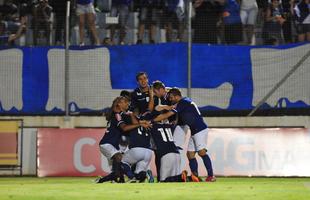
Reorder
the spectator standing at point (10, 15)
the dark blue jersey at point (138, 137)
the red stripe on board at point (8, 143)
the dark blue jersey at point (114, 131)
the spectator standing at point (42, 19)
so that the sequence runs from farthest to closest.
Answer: the spectator standing at point (10, 15)
the red stripe on board at point (8, 143)
the spectator standing at point (42, 19)
the dark blue jersey at point (114, 131)
the dark blue jersey at point (138, 137)

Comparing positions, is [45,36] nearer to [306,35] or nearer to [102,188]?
[306,35]

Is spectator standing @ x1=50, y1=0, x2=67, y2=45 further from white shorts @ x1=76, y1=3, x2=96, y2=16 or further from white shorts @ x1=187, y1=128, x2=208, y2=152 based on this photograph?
white shorts @ x1=187, y1=128, x2=208, y2=152

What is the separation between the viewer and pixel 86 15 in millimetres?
21156

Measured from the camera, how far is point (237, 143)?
20719 mm

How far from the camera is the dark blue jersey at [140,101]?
17.5 m

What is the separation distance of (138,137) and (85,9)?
19.0 ft

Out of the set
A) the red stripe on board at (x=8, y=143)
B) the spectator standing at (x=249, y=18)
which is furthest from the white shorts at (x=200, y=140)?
the red stripe on board at (x=8, y=143)

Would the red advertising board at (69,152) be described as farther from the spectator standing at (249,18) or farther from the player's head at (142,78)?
the spectator standing at (249,18)

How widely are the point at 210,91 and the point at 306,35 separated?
2.62m

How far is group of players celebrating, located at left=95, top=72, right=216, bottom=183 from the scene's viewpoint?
53.5ft

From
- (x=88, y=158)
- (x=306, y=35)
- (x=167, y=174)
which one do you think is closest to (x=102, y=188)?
(x=167, y=174)

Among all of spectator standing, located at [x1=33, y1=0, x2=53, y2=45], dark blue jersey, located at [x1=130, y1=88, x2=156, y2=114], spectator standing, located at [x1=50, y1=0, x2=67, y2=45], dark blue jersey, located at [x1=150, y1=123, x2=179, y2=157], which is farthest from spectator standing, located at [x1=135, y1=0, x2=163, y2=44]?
dark blue jersey, located at [x1=150, y1=123, x2=179, y2=157]

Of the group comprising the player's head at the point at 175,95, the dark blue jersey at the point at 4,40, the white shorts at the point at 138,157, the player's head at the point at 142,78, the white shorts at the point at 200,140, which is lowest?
the white shorts at the point at 138,157

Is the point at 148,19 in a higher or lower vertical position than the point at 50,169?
higher
